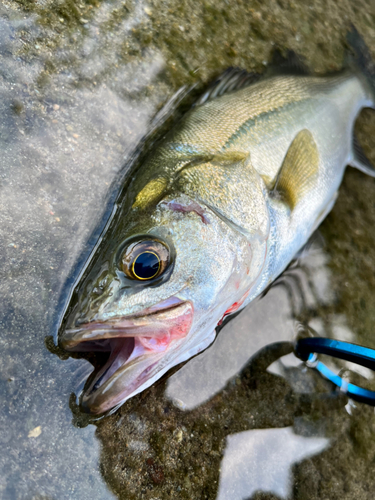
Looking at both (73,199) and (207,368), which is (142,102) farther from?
(207,368)

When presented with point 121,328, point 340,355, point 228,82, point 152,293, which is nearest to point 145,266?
point 152,293

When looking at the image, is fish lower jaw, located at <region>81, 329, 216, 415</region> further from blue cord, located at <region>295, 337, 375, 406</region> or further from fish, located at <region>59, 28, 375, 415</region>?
blue cord, located at <region>295, 337, 375, 406</region>

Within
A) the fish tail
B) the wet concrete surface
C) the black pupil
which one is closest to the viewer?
the black pupil

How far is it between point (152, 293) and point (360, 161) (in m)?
2.29

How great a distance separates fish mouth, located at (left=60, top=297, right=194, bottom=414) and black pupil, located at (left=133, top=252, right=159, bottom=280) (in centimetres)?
14

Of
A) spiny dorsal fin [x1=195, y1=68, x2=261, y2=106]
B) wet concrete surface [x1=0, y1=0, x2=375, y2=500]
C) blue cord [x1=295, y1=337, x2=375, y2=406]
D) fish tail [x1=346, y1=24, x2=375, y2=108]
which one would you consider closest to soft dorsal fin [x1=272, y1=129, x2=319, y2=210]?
wet concrete surface [x1=0, y1=0, x2=375, y2=500]

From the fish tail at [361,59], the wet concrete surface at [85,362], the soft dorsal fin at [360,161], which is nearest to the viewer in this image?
the wet concrete surface at [85,362]

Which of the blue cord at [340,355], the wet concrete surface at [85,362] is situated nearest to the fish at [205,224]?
the wet concrete surface at [85,362]

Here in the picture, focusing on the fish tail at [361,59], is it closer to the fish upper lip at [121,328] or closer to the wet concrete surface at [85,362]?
the wet concrete surface at [85,362]

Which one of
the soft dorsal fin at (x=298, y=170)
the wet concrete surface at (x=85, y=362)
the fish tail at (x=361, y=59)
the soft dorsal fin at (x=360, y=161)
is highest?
the fish tail at (x=361, y=59)

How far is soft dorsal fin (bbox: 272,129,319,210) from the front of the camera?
2.08 meters

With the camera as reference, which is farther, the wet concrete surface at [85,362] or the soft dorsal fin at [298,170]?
the soft dorsal fin at [298,170]

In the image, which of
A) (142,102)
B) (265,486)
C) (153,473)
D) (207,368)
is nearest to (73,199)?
(142,102)

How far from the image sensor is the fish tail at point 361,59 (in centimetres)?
302
